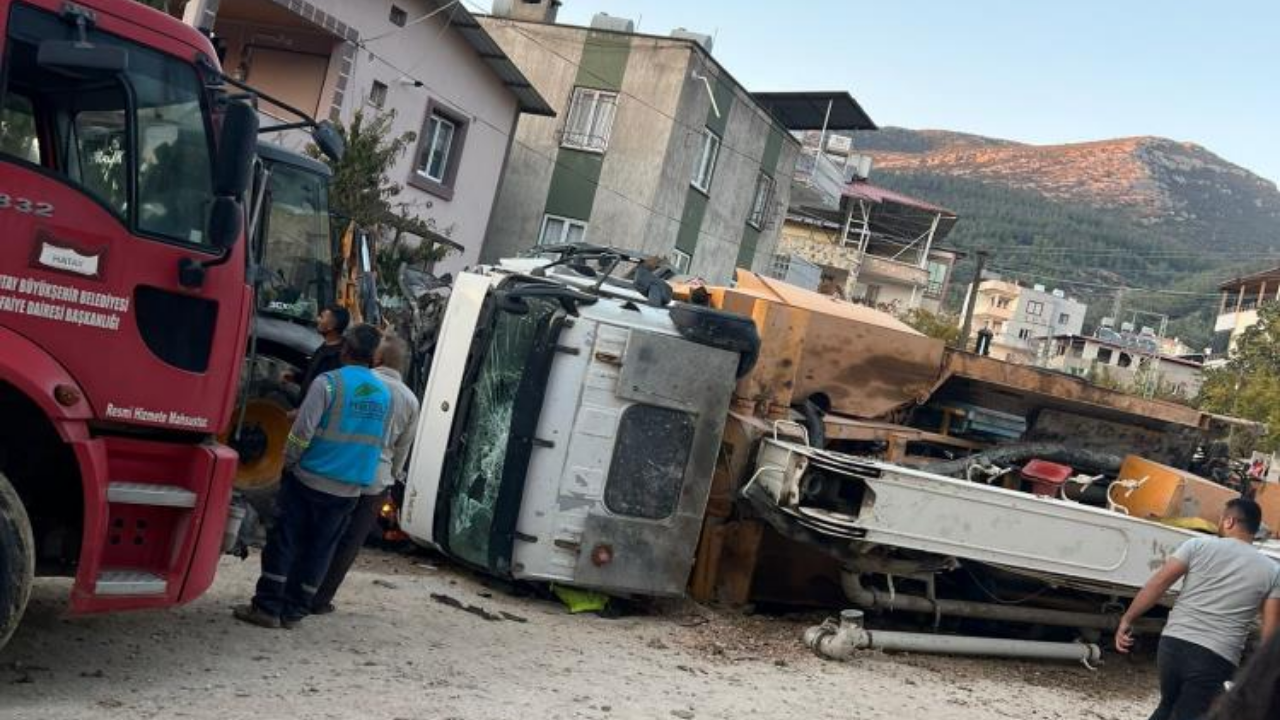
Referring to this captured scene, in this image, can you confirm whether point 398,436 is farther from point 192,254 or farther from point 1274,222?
point 1274,222

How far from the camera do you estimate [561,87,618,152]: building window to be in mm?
25094

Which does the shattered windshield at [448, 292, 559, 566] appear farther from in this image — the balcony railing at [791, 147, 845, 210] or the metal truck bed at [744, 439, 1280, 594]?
the balcony railing at [791, 147, 845, 210]

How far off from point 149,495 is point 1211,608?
4.70m

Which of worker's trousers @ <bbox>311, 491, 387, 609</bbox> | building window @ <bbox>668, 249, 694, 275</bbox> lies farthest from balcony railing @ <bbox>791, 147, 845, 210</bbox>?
worker's trousers @ <bbox>311, 491, 387, 609</bbox>

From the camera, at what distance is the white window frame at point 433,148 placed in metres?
20.3

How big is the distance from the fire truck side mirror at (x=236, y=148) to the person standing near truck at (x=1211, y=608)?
450 cm

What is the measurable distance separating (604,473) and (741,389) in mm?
1349

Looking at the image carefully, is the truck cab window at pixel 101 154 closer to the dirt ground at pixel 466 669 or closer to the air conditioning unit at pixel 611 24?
the dirt ground at pixel 466 669

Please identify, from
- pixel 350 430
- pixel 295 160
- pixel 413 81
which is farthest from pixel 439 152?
pixel 350 430

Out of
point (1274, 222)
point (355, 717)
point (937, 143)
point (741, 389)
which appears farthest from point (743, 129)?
point (937, 143)

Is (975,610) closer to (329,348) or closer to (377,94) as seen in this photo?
(329,348)

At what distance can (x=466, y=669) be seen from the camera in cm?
629

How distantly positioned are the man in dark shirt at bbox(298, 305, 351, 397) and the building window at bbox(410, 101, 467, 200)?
12411 mm

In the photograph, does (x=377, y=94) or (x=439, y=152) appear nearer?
(x=377, y=94)
